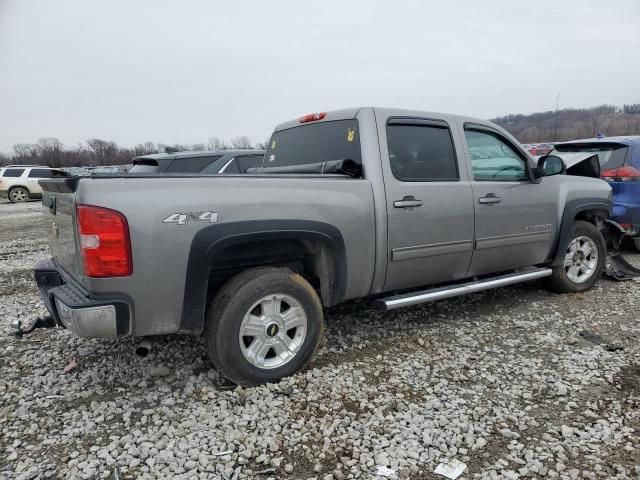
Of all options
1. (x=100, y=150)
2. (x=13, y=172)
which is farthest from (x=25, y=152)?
(x=13, y=172)

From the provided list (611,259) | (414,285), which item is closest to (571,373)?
(414,285)

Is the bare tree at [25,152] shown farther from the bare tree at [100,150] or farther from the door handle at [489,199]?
the door handle at [489,199]

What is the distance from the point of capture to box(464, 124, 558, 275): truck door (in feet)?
13.5

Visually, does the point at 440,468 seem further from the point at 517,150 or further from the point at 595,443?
the point at 517,150

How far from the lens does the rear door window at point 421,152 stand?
370 centimetres

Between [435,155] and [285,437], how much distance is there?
2607mm

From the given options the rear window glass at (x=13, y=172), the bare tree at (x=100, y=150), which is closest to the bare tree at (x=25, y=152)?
the bare tree at (x=100, y=150)

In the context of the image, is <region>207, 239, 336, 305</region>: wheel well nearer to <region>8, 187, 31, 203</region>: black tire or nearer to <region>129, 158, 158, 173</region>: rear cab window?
<region>129, 158, 158, 173</region>: rear cab window

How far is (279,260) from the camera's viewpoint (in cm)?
341

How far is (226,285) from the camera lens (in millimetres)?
3062

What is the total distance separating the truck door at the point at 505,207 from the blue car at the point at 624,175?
96.6 inches

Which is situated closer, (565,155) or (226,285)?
(226,285)

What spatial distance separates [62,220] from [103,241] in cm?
71

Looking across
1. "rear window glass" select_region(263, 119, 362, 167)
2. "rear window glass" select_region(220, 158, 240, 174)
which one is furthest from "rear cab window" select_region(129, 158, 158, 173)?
"rear window glass" select_region(263, 119, 362, 167)
